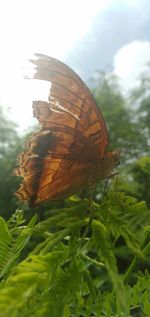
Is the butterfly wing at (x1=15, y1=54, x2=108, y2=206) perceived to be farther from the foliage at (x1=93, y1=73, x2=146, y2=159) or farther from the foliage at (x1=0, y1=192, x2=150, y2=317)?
the foliage at (x1=93, y1=73, x2=146, y2=159)

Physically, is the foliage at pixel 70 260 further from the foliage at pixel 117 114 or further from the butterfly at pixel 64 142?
the foliage at pixel 117 114

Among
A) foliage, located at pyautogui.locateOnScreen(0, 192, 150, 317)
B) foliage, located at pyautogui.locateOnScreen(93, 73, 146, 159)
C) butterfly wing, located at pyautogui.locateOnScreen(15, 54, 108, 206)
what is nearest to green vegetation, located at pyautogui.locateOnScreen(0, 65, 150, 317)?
foliage, located at pyautogui.locateOnScreen(0, 192, 150, 317)

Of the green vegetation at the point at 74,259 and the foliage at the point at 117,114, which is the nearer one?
the green vegetation at the point at 74,259

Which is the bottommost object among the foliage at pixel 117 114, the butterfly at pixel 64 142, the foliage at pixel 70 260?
the foliage at pixel 70 260

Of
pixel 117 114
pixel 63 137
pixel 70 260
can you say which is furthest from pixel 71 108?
pixel 117 114

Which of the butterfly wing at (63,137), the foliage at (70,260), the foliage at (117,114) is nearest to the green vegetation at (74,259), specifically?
the foliage at (70,260)

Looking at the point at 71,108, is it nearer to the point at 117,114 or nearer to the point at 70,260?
the point at 70,260

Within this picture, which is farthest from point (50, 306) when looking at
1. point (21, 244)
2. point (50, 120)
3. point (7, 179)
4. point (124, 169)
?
point (7, 179)
